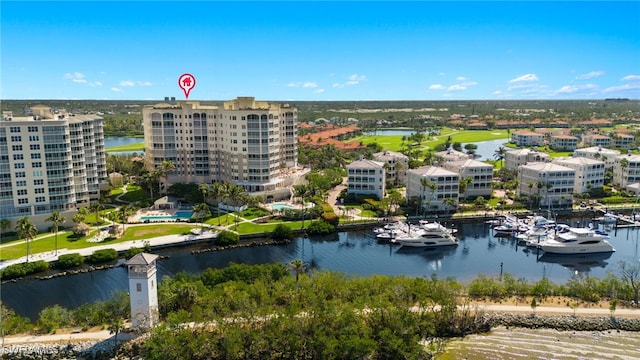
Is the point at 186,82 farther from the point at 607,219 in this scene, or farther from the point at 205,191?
the point at 607,219

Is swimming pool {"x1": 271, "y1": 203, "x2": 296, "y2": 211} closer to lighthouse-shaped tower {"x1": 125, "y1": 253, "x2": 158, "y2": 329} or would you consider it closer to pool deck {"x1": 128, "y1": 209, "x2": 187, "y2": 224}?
pool deck {"x1": 128, "y1": 209, "x2": 187, "y2": 224}

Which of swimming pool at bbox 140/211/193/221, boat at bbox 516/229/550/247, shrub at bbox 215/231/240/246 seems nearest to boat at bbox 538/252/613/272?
boat at bbox 516/229/550/247

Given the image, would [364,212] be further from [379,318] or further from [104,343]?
[104,343]

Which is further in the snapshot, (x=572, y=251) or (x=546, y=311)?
(x=572, y=251)

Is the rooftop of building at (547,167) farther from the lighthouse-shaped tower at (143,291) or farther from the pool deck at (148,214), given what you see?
the lighthouse-shaped tower at (143,291)

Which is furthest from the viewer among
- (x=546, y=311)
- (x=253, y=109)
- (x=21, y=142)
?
(x=253, y=109)

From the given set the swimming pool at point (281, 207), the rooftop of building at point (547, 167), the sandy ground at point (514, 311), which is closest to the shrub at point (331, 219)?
the swimming pool at point (281, 207)

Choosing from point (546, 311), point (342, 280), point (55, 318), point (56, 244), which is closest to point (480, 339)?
point (546, 311)

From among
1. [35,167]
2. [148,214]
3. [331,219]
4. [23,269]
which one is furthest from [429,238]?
[35,167]
